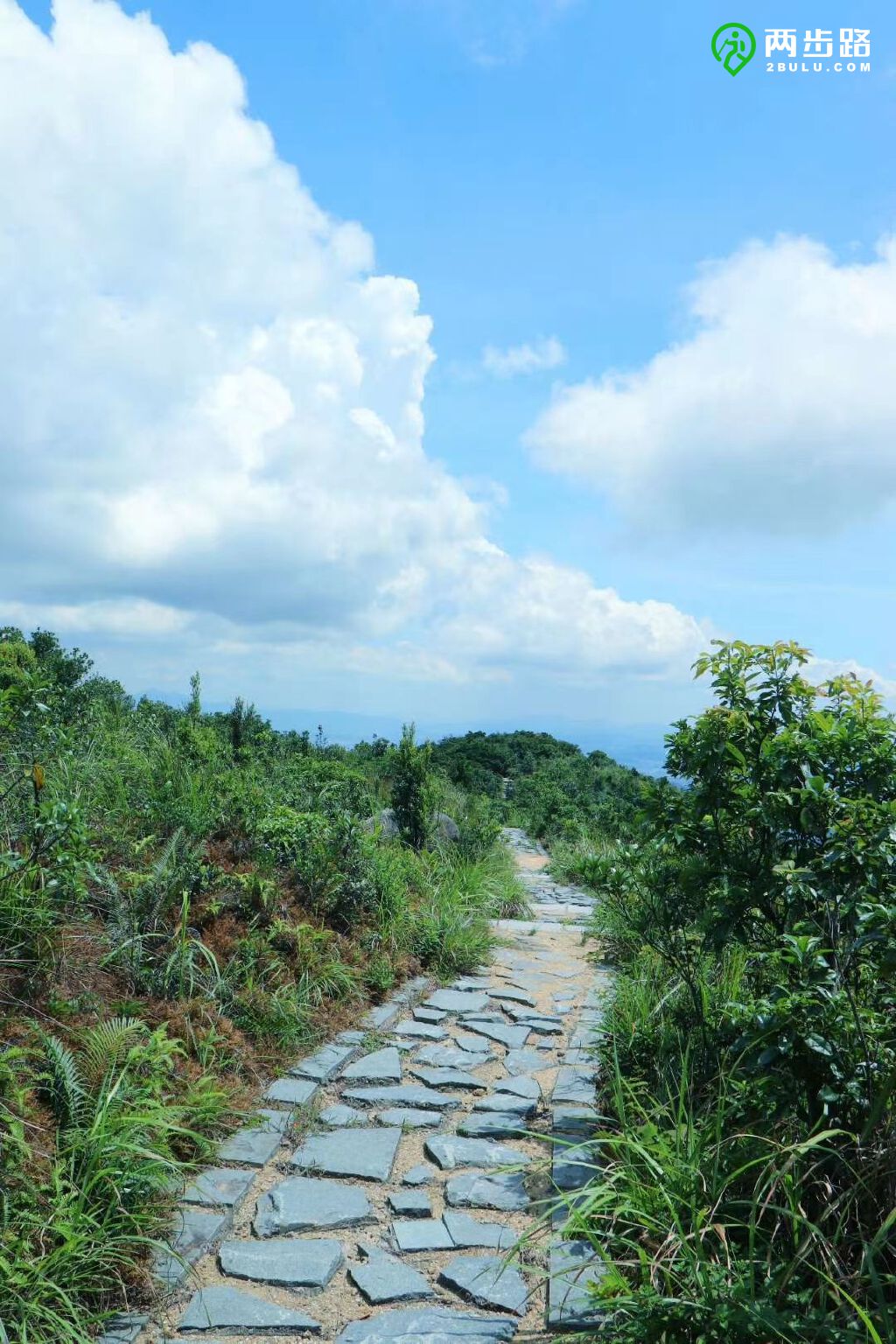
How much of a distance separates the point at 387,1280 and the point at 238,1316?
51cm

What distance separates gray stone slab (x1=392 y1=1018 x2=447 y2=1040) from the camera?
18.5ft

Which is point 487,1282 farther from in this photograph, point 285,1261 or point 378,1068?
point 378,1068

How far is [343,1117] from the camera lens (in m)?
4.47

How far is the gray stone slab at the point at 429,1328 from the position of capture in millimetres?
2895

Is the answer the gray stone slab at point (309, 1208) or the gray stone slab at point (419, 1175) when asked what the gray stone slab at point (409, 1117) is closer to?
the gray stone slab at point (419, 1175)

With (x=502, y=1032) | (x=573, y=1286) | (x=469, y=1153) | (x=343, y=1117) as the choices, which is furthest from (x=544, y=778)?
(x=573, y=1286)

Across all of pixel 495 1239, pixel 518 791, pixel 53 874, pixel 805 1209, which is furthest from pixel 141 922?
pixel 518 791

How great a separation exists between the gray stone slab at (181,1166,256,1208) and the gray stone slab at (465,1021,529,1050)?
6.96ft

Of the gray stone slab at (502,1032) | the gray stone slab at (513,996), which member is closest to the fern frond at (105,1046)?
the gray stone slab at (502,1032)

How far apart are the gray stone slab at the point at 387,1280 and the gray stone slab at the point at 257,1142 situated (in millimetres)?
770

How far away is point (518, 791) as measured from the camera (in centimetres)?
1864

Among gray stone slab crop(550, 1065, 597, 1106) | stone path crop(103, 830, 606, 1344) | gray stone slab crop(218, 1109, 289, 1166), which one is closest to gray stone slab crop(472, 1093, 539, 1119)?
stone path crop(103, 830, 606, 1344)

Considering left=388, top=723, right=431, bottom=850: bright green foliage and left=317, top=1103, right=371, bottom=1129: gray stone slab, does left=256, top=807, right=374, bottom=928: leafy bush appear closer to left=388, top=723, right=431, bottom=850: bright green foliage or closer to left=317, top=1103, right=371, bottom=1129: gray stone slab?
left=317, top=1103, right=371, bottom=1129: gray stone slab

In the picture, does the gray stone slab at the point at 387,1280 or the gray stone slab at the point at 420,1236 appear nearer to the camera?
the gray stone slab at the point at 387,1280
